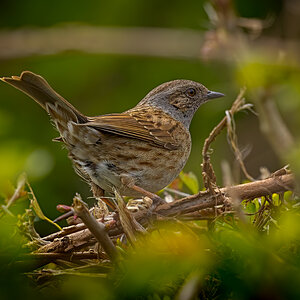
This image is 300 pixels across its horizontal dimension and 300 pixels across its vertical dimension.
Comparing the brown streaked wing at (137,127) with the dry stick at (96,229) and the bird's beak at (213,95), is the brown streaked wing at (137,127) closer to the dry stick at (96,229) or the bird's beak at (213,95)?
the bird's beak at (213,95)

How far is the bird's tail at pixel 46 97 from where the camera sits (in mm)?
3381

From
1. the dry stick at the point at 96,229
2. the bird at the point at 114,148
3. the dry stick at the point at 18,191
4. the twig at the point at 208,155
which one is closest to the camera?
the dry stick at the point at 96,229

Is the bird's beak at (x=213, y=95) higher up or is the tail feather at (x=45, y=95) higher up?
the tail feather at (x=45, y=95)

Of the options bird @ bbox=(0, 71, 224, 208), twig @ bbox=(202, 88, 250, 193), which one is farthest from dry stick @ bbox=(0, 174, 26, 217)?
twig @ bbox=(202, 88, 250, 193)

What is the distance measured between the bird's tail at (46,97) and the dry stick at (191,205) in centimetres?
90

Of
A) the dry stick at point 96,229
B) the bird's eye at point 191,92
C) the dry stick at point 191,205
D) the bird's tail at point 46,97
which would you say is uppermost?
the bird's tail at point 46,97

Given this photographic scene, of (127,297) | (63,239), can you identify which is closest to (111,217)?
(63,239)

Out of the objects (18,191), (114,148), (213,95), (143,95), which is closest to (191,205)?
(18,191)

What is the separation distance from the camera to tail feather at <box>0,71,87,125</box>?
11.1 ft

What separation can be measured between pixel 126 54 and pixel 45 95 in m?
1.82

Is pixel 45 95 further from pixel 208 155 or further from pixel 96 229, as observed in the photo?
pixel 96 229

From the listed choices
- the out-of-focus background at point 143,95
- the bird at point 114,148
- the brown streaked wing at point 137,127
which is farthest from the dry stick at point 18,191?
the brown streaked wing at point 137,127

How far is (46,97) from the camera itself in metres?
3.56

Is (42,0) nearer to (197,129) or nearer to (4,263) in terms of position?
(197,129)
